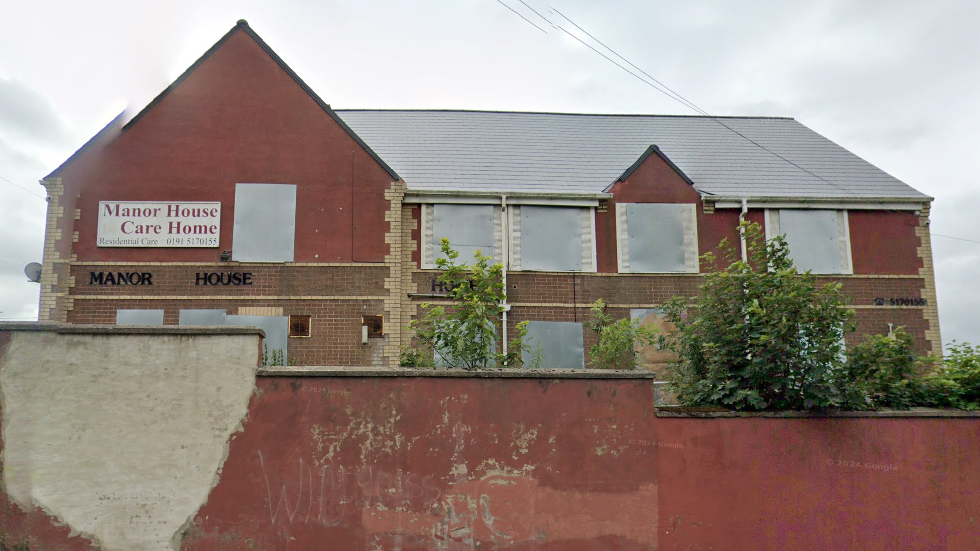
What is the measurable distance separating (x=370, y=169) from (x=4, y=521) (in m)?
9.72

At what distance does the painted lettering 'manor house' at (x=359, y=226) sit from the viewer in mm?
14555

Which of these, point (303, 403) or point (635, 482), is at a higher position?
point (303, 403)

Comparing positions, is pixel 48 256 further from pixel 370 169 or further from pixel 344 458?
pixel 344 458

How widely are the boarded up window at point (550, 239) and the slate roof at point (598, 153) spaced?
1.92 feet

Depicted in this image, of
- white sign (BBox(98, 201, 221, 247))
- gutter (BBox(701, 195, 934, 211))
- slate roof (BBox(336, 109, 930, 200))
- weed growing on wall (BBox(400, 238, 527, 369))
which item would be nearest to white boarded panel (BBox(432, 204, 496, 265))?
slate roof (BBox(336, 109, 930, 200))

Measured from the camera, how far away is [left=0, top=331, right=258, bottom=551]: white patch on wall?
7.43 metres

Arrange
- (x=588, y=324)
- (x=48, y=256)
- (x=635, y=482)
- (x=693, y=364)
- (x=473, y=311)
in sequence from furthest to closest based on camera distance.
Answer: (x=588, y=324) → (x=48, y=256) → (x=693, y=364) → (x=473, y=311) → (x=635, y=482)

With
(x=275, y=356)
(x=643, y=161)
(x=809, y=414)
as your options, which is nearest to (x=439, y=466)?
(x=809, y=414)

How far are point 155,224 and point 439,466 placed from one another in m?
10.2

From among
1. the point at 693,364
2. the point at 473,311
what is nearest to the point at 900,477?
the point at 693,364

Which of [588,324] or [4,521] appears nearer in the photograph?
[4,521]

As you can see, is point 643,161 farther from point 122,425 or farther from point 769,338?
point 122,425

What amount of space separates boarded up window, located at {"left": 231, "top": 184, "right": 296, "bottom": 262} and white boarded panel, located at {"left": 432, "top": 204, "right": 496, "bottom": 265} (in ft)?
10.7

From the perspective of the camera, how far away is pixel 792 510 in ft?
26.2
